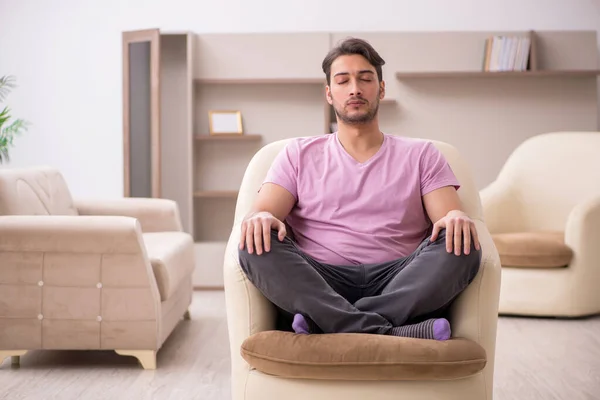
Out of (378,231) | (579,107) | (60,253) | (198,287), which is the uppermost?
(579,107)

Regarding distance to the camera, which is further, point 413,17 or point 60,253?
point 413,17

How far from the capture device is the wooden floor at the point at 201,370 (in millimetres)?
3076

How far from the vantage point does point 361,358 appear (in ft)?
6.73

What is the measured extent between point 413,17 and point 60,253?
3687 mm

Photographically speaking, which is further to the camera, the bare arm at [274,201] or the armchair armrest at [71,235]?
the armchair armrest at [71,235]

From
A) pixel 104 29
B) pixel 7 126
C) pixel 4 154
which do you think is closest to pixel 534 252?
pixel 104 29

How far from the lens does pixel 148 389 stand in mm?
3152

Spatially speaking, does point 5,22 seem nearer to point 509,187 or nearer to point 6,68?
point 6,68

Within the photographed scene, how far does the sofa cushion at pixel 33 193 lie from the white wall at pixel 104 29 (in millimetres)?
1999

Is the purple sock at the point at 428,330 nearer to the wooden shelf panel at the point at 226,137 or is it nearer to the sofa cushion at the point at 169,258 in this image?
the sofa cushion at the point at 169,258

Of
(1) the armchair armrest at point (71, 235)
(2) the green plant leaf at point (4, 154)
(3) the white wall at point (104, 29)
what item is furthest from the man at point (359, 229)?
(2) the green plant leaf at point (4, 154)

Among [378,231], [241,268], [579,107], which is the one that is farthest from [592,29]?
[241,268]

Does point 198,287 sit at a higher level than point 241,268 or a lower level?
lower

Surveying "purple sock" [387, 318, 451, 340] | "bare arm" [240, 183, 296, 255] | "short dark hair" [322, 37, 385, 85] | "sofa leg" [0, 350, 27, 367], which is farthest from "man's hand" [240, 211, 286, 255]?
"sofa leg" [0, 350, 27, 367]
